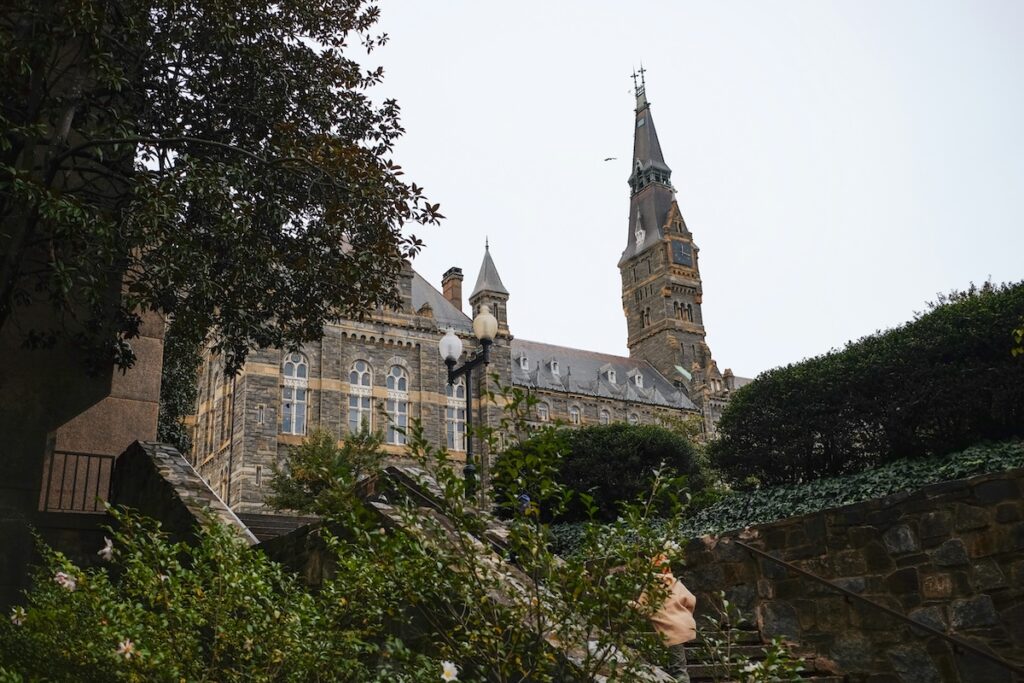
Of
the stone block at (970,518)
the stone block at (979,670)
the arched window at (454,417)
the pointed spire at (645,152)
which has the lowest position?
the stone block at (979,670)

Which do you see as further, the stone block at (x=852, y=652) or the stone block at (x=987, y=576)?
the stone block at (x=852, y=652)

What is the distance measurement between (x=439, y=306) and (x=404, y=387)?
7406mm

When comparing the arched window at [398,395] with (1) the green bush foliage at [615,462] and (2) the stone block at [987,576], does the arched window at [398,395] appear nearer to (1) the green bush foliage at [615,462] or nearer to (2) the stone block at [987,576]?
(1) the green bush foliage at [615,462]

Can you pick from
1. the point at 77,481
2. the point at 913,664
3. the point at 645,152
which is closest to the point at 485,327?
the point at 77,481

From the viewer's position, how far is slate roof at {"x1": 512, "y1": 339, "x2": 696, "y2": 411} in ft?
207

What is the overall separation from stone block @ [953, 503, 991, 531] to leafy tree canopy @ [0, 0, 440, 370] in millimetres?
7168

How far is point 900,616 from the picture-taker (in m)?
8.03

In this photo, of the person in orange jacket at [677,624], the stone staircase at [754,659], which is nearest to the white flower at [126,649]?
the person in orange jacket at [677,624]

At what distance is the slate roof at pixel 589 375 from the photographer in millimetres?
63125

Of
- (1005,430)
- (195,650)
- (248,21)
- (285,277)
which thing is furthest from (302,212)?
(1005,430)

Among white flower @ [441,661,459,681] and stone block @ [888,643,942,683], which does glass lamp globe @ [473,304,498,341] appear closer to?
stone block @ [888,643,942,683]

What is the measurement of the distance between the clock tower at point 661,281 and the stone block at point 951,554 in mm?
63532

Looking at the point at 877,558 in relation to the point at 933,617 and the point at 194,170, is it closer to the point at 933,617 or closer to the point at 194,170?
the point at 933,617

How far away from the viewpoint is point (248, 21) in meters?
11.3
